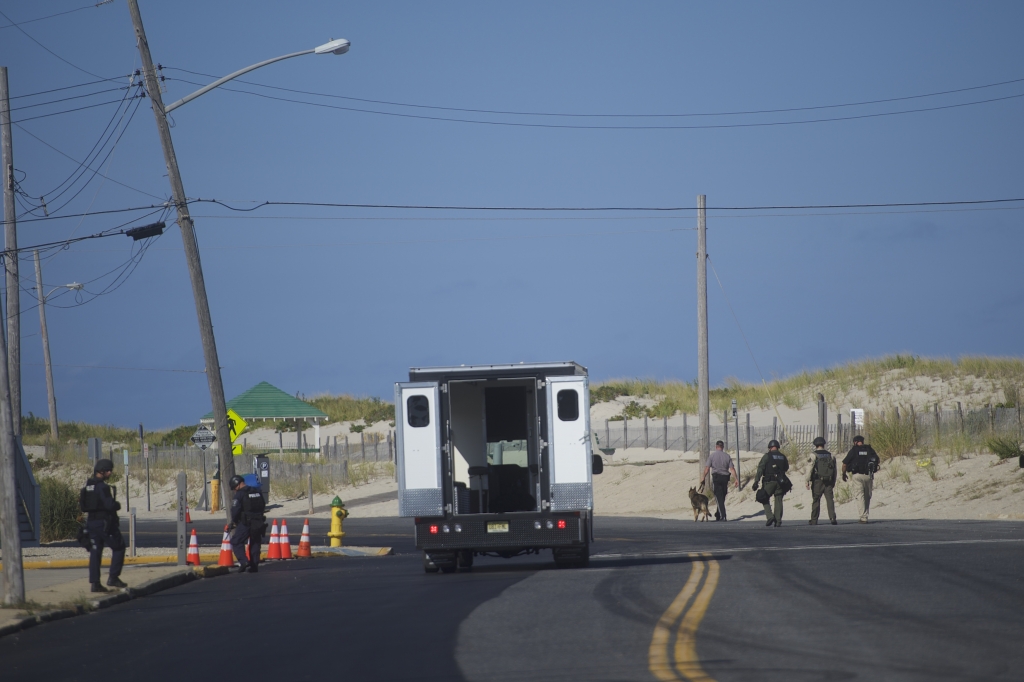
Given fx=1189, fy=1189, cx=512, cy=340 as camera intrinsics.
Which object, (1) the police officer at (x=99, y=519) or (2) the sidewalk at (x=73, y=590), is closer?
(2) the sidewalk at (x=73, y=590)

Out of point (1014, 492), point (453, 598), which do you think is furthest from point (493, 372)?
point (1014, 492)

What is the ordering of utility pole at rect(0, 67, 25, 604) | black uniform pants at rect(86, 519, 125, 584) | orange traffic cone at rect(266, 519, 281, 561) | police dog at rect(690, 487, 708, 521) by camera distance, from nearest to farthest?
utility pole at rect(0, 67, 25, 604) → black uniform pants at rect(86, 519, 125, 584) → orange traffic cone at rect(266, 519, 281, 561) → police dog at rect(690, 487, 708, 521)

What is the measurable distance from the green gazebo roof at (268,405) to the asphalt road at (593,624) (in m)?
35.0

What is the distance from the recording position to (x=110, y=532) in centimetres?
1636

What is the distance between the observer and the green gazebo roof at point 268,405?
53156 mm

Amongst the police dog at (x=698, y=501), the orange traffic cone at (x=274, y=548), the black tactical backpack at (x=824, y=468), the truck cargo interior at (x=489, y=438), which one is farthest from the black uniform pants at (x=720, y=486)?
the orange traffic cone at (x=274, y=548)

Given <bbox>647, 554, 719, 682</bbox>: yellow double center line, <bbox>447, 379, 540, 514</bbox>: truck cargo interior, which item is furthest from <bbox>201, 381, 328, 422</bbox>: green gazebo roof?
<bbox>647, 554, 719, 682</bbox>: yellow double center line

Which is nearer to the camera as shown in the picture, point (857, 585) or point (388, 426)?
point (857, 585)

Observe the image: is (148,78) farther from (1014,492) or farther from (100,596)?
(1014,492)

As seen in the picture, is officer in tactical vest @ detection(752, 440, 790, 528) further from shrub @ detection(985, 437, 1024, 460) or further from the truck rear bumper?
the truck rear bumper

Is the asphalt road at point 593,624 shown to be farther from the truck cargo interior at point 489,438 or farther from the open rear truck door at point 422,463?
the truck cargo interior at point 489,438

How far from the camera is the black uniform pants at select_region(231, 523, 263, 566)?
2030 cm

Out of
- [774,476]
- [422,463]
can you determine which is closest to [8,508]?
[422,463]

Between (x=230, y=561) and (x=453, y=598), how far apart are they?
26.4ft
